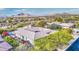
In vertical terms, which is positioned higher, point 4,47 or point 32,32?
point 32,32

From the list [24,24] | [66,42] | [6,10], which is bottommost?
[66,42]

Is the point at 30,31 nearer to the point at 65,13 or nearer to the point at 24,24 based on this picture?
the point at 24,24

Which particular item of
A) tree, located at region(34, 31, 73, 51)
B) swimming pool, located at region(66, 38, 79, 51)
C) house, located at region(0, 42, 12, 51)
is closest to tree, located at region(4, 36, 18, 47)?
house, located at region(0, 42, 12, 51)

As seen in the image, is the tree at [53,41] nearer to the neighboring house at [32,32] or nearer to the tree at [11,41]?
the neighboring house at [32,32]

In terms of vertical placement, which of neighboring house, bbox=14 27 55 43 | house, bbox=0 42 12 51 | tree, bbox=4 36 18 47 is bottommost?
house, bbox=0 42 12 51

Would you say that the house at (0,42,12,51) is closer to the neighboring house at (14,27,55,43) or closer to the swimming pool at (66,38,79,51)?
the neighboring house at (14,27,55,43)

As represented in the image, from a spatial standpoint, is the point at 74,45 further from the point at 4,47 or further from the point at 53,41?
the point at 4,47

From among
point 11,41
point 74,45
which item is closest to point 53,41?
point 74,45
